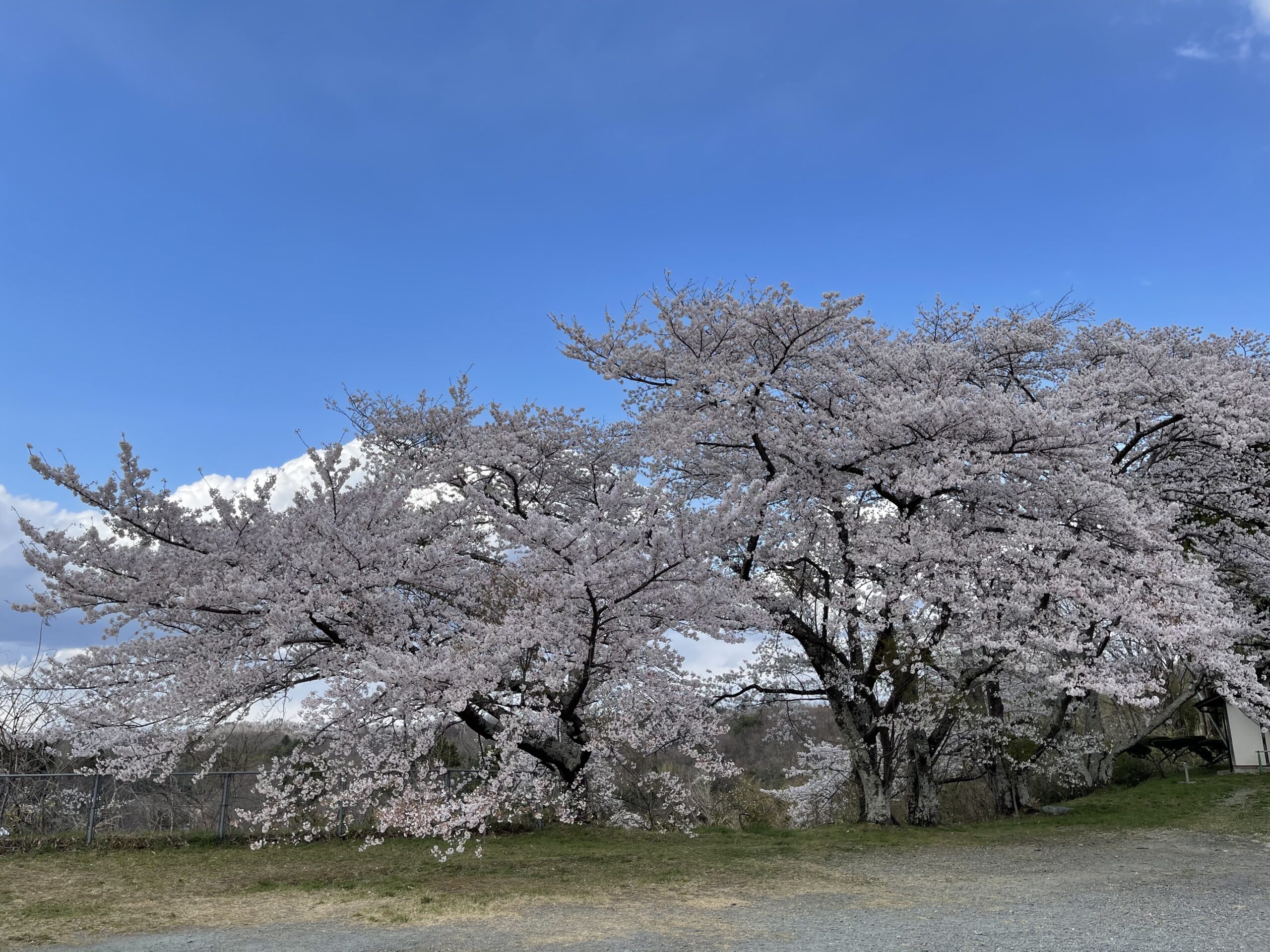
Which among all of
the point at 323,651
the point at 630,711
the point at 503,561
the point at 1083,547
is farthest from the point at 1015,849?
the point at 323,651

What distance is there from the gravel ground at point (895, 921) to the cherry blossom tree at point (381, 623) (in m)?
1.90

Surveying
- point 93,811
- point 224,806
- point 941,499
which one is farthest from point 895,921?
point 93,811

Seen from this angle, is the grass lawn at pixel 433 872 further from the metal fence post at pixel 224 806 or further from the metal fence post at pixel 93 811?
the metal fence post at pixel 224 806

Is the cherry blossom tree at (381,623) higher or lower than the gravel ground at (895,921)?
higher

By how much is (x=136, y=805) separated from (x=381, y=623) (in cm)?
750

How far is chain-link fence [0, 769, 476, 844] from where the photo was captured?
40.4 feet

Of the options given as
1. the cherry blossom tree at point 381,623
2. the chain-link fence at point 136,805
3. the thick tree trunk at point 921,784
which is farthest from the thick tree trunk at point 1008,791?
the chain-link fence at point 136,805

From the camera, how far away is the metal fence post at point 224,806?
1301cm

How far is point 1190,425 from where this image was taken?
13.9 m

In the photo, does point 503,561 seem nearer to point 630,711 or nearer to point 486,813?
point 630,711

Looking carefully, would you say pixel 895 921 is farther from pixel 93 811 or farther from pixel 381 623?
pixel 93 811

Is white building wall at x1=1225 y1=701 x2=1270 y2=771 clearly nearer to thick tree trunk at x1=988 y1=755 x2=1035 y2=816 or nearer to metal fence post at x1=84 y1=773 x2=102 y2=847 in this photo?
thick tree trunk at x1=988 y1=755 x2=1035 y2=816

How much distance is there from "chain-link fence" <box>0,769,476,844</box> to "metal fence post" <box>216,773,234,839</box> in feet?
0.03

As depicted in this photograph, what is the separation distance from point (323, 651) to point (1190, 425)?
1344cm
